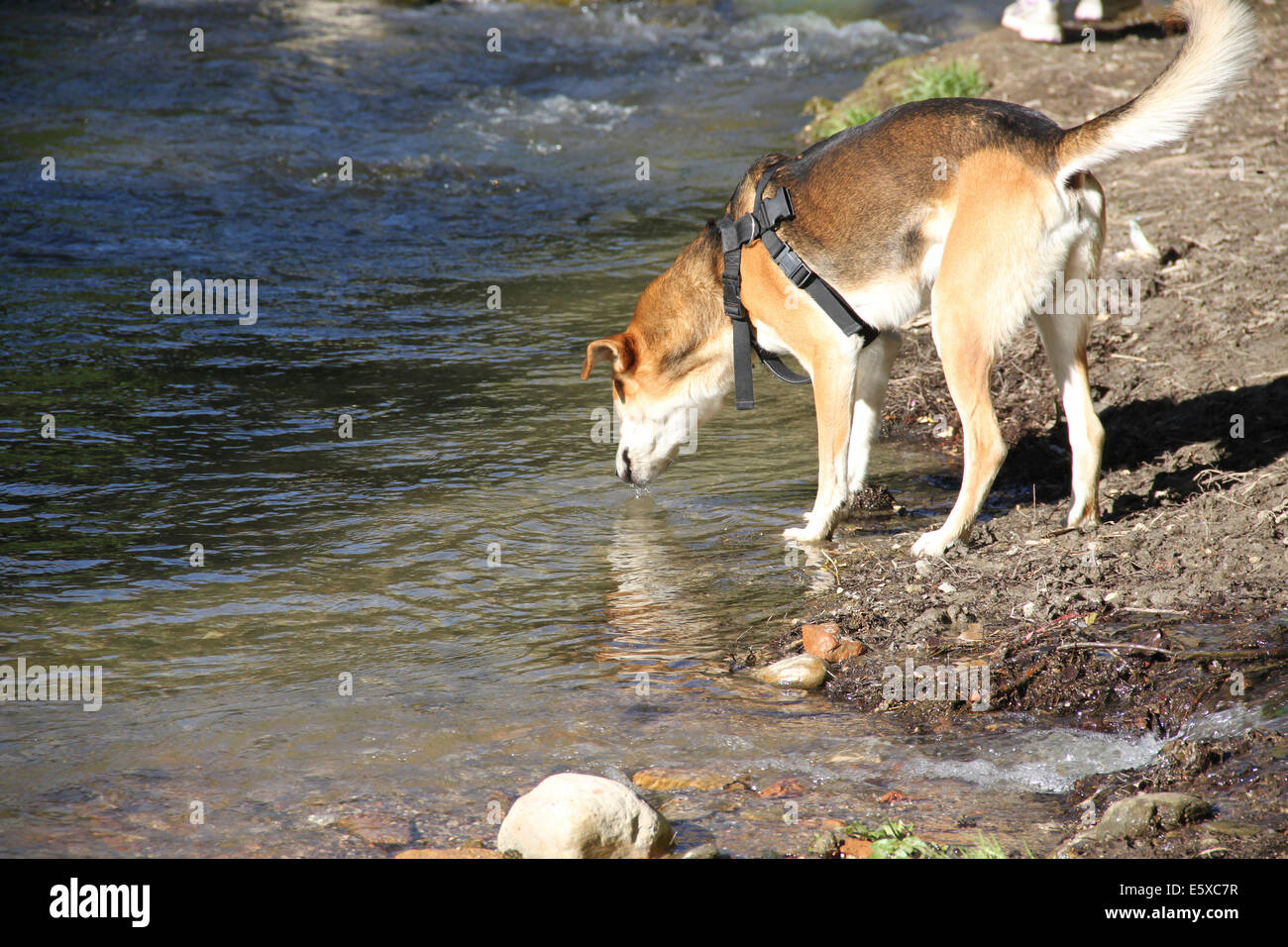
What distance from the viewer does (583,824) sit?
3389 mm

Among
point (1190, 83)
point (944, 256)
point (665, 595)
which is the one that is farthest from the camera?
point (665, 595)

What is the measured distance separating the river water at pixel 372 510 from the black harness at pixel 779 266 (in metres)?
0.87

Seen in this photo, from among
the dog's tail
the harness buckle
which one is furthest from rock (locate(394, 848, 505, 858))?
A: the dog's tail

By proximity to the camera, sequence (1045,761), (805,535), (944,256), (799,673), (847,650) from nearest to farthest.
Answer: (1045,761), (799,673), (847,650), (944,256), (805,535)

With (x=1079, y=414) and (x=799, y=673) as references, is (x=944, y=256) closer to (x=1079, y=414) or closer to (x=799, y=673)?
(x=1079, y=414)

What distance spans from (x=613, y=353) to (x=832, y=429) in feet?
4.33

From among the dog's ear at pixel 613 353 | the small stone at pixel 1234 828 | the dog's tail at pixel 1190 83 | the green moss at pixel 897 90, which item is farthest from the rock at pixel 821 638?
the green moss at pixel 897 90

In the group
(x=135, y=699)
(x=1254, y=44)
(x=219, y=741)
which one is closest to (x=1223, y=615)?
(x=1254, y=44)

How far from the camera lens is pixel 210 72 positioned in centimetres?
1777

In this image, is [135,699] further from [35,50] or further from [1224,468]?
[35,50]

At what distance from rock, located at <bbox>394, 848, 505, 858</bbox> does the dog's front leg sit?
9.52 feet

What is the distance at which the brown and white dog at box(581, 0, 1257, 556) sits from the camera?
510 centimetres

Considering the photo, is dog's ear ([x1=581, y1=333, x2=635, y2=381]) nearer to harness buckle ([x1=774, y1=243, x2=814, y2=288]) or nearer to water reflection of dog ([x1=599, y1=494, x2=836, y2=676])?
water reflection of dog ([x1=599, y1=494, x2=836, y2=676])

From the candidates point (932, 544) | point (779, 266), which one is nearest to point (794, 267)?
point (779, 266)
